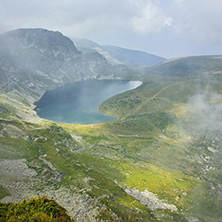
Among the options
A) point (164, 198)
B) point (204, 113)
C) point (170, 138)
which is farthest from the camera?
point (204, 113)

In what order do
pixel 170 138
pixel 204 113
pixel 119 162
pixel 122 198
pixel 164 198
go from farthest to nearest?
1. pixel 204 113
2. pixel 170 138
3. pixel 119 162
4. pixel 164 198
5. pixel 122 198

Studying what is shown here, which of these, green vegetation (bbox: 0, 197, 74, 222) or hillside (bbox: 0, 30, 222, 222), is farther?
hillside (bbox: 0, 30, 222, 222)

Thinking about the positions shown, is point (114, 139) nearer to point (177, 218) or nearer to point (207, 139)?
point (207, 139)

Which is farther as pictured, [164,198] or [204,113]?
[204,113]

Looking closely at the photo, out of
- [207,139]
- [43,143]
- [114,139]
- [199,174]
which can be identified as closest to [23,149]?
[43,143]

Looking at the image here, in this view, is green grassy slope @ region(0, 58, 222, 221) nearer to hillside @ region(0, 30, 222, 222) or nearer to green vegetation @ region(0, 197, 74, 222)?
hillside @ region(0, 30, 222, 222)

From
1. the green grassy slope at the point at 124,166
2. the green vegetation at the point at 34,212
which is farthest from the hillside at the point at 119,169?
the green vegetation at the point at 34,212

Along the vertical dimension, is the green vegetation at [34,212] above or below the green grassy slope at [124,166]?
above

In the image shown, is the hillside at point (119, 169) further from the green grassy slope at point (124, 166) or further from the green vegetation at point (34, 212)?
the green vegetation at point (34, 212)

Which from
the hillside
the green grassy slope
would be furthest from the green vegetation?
the green grassy slope

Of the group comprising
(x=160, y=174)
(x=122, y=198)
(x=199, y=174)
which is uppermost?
(x=122, y=198)

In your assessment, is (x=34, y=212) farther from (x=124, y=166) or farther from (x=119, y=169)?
(x=124, y=166)
